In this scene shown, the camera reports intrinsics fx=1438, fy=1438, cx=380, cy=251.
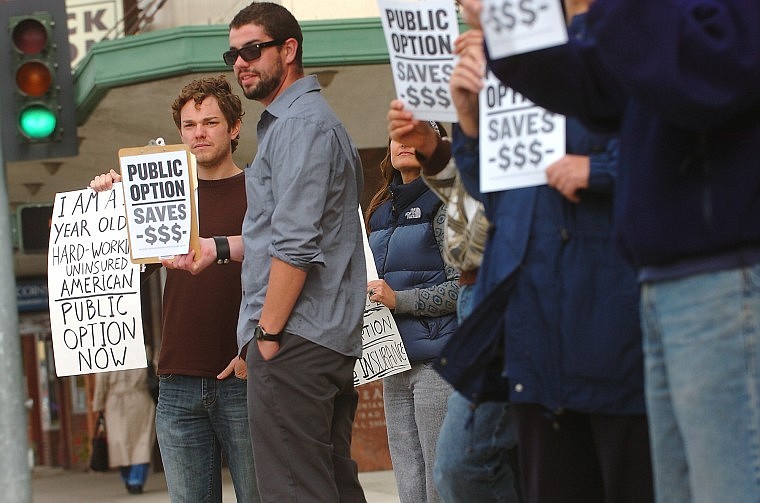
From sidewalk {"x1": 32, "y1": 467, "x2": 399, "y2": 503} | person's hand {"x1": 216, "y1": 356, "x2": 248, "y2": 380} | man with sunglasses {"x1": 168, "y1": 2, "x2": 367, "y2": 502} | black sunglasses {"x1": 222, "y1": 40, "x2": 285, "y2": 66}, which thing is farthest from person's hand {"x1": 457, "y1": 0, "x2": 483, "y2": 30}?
sidewalk {"x1": 32, "y1": 467, "x2": 399, "y2": 503}

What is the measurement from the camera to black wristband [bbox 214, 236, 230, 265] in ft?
17.1

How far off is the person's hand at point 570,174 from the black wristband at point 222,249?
216cm

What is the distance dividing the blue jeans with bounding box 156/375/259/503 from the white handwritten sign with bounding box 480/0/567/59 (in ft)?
8.64

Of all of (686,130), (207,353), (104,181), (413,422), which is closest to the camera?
(686,130)

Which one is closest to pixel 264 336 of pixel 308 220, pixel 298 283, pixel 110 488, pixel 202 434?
pixel 298 283

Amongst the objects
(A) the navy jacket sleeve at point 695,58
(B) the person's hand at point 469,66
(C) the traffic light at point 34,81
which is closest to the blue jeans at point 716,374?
(A) the navy jacket sleeve at point 695,58

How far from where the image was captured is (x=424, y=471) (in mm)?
5754

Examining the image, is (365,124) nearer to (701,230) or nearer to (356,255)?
(356,255)

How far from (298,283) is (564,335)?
151 centimetres

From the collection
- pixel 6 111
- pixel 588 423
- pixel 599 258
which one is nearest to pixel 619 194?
pixel 599 258

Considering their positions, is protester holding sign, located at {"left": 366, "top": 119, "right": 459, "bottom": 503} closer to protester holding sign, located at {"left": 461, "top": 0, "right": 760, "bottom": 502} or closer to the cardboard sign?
the cardboard sign

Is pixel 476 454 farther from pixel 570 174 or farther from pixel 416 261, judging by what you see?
pixel 416 261

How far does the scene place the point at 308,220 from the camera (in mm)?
4570

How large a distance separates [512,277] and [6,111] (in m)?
4.94
